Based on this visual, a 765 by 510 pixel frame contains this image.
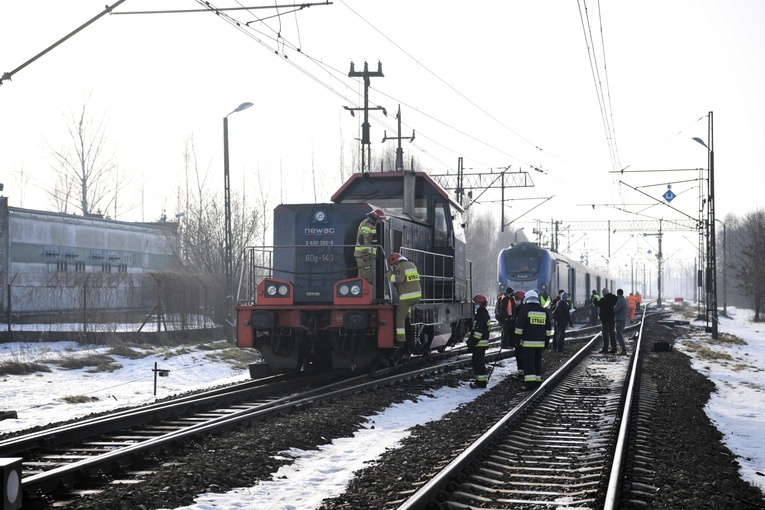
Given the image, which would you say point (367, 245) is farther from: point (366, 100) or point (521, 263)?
point (521, 263)

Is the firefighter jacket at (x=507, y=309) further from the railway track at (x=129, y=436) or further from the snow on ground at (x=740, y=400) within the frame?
the railway track at (x=129, y=436)

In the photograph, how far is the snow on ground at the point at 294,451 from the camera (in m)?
6.93

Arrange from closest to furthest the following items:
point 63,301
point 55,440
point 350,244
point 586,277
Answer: point 55,440 → point 350,244 → point 63,301 → point 586,277

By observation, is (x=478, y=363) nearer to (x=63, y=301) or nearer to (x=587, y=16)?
(x=587, y=16)

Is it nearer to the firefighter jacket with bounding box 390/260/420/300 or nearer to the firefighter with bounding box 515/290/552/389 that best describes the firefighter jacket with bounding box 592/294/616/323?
the firefighter with bounding box 515/290/552/389

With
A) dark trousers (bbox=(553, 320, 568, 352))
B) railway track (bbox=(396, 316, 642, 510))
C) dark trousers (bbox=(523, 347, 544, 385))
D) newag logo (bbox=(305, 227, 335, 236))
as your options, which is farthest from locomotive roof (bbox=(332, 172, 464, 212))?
dark trousers (bbox=(553, 320, 568, 352))

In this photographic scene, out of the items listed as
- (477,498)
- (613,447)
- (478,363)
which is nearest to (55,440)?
(477,498)

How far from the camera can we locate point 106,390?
15.3 meters

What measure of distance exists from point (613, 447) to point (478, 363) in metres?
6.33

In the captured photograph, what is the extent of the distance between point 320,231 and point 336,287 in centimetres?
132

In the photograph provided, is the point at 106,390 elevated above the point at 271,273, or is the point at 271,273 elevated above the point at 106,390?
the point at 271,273

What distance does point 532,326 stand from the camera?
46.1 feet

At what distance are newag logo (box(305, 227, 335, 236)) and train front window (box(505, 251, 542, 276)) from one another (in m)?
21.0

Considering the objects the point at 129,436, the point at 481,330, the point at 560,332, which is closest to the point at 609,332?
the point at 560,332
